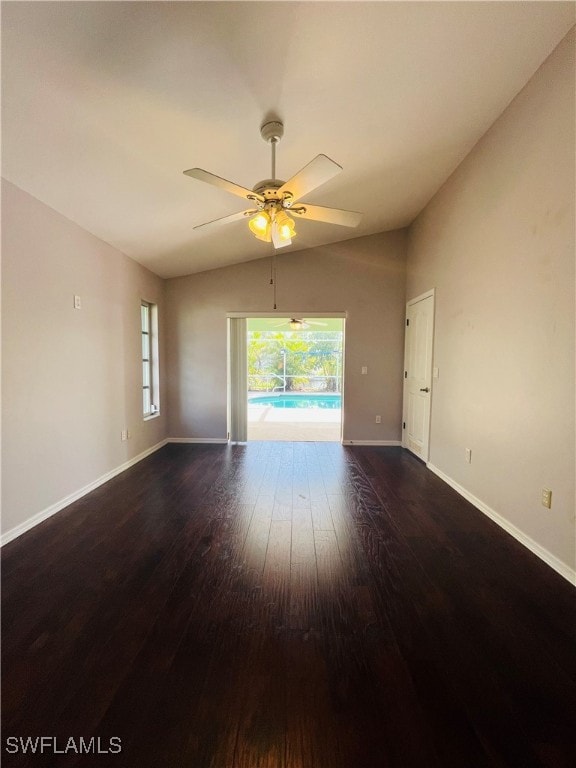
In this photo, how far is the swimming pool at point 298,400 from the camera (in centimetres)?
979

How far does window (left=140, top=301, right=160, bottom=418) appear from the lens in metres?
4.45

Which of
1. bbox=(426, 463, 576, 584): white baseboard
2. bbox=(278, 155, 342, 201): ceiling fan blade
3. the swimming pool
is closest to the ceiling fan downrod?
bbox=(278, 155, 342, 201): ceiling fan blade

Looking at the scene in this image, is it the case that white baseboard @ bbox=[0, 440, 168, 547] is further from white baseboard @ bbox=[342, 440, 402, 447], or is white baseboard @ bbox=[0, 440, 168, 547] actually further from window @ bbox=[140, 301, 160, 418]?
white baseboard @ bbox=[342, 440, 402, 447]

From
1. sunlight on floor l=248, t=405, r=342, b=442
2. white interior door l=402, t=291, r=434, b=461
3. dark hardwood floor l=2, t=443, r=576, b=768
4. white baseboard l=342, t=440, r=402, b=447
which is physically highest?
white interior door l=402, t=291, r=434, b=461

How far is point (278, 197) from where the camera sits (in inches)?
79.0

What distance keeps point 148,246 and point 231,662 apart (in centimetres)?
371

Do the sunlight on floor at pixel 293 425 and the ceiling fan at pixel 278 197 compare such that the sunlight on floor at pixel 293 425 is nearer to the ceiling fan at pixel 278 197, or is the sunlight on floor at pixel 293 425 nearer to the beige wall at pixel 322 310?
the beige wall at pixel 322 310

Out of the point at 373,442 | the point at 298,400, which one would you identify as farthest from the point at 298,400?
the point at 373,442

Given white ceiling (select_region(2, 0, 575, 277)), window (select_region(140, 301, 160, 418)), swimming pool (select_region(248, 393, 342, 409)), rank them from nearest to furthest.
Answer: white ceiling (select_region(2, 0, 575, 277)), window (select_region(140, 301, 160, 418)), swimming pool (select_region(248, 393, 342, 409))

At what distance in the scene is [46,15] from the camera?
4.27ft

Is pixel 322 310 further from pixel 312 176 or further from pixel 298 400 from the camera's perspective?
pixel 298 400

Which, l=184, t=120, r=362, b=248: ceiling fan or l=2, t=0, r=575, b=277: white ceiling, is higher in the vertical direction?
l=2, t=0, r=575, b=277: white ceiling

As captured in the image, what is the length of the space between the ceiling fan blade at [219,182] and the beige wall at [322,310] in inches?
108

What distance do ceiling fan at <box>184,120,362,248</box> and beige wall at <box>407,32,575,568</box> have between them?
1198 millimetres
